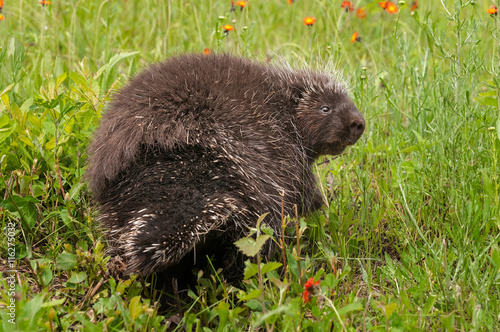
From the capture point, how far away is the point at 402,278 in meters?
3.44

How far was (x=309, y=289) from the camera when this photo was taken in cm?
284

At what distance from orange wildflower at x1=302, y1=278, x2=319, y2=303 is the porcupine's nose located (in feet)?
5.14

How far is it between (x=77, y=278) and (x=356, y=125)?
2.21 m

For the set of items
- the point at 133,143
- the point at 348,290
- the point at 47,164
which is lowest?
the point at 348,290

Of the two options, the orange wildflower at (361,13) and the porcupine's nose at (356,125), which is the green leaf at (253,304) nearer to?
the porcupine's nose at (356,125)

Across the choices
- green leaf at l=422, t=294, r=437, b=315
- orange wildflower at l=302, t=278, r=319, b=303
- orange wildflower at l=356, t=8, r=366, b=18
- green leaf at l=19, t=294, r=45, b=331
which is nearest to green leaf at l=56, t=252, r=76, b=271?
green leaf at l=19, t=294, r=45, b=331

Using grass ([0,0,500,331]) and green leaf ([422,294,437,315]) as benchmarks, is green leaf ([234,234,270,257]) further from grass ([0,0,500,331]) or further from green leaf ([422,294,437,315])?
green leaf ([422,294,437,315])

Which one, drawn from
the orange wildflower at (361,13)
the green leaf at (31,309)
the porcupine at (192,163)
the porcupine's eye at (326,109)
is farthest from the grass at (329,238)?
the orange wildflower at (361,13)

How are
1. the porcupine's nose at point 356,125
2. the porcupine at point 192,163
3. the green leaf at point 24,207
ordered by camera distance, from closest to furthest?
1. the porcupine at point 192,163
2. the green leaf at point 24,207
3. the porcupine's nose at point 356,125

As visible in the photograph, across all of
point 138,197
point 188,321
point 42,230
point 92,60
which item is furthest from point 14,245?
point 92,60

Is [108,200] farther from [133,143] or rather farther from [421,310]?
[421,310]

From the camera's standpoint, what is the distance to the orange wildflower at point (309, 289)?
280 cm

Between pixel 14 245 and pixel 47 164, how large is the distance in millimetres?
678

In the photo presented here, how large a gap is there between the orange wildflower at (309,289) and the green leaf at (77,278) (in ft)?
4.38
